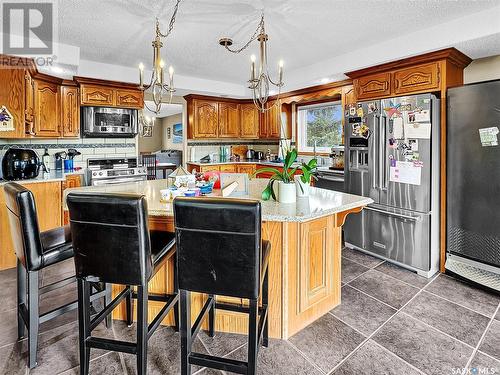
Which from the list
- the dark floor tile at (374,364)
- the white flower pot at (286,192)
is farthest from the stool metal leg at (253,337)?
the white flower pot at (286,192)

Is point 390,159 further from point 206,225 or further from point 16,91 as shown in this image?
point 16,91

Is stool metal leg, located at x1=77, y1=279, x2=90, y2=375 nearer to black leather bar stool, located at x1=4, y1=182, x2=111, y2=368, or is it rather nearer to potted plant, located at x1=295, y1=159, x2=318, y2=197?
black leather bar stool, located at x1=4, y1=182, x2=111, y2=368

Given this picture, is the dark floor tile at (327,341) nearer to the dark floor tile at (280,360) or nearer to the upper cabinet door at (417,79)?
the dark floor tile at (280,360)

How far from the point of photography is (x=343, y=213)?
6.97ft

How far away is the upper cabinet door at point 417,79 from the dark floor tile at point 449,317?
6.51ft

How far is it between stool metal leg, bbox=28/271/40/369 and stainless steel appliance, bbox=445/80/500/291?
11.0 feet

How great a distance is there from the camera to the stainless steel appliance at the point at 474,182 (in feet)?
8.49

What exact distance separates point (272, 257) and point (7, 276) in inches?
107

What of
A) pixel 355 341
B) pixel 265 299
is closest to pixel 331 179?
pixel 355 341

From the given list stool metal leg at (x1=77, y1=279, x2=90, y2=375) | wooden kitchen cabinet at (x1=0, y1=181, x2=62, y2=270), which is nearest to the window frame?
wooden kitchen cabinet at (x1=0, y1=181, x2=62, y2=270)

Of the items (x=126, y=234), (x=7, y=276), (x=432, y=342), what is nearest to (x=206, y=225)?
(x=126, y=234)

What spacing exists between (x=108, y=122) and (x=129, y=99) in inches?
18.0

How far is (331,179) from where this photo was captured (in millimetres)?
3969

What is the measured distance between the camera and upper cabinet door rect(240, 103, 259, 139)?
590 cm
